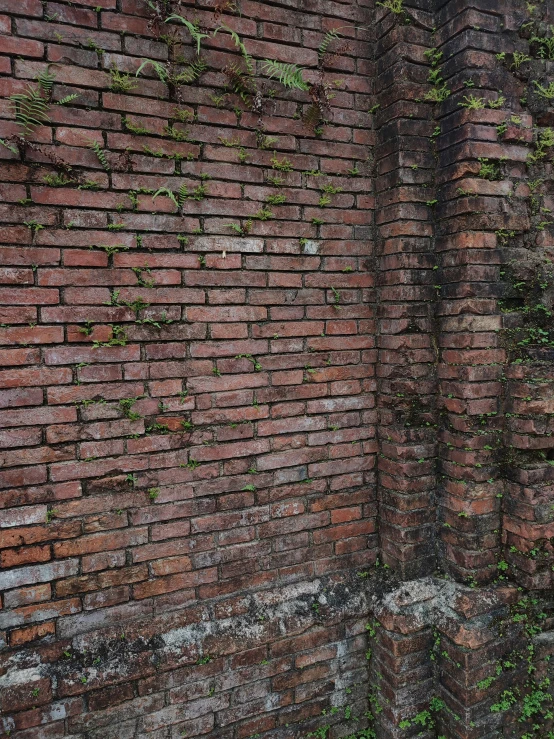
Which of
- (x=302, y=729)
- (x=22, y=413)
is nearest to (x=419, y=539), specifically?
(x=302, y=729)

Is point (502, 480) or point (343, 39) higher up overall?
point (343, 39)

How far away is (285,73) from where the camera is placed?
86.0 inches

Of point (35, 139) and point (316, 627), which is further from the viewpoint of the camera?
point (316, 627)

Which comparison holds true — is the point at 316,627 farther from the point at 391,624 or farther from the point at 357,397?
the point at 357,397

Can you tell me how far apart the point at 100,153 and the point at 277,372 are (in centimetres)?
126

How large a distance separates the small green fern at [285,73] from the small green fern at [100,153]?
89cm

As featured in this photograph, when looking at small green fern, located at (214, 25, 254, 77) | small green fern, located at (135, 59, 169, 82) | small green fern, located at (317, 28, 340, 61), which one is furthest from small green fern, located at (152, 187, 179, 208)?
small green fern, located at (317, 28, 340, 61)

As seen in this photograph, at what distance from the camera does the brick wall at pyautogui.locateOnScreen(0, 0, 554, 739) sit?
1961 mm

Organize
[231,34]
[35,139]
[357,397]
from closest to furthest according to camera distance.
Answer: [35,139]
[231,34]
[357,397]

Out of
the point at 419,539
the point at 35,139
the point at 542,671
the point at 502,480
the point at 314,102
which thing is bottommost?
the point at 542,671

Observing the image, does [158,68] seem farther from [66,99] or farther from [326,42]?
[326,42]

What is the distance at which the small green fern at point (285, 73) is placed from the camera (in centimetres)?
218

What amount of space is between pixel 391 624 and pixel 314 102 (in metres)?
2.65

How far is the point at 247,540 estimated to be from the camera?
7.60 feet
